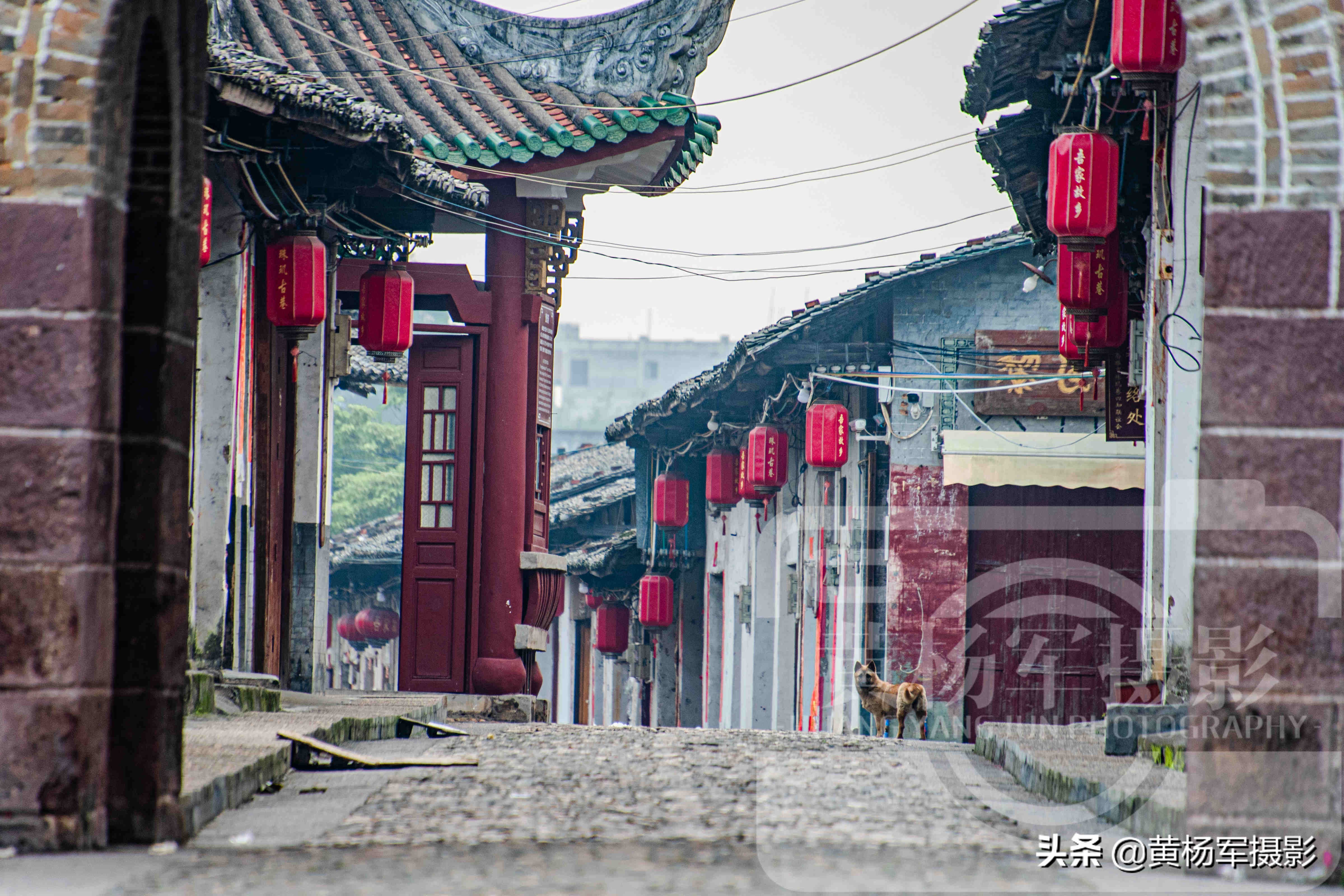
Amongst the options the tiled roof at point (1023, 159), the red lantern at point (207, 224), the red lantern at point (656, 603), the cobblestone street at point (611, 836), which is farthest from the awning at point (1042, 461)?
the red lantern at point (656, 603)

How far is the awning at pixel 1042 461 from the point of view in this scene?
14992 millimetres

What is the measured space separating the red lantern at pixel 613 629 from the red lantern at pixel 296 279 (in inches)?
686

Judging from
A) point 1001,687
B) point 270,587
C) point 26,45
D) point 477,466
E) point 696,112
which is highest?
point 696,112

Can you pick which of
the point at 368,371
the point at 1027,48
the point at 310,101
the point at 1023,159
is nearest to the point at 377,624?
the point at 368,371

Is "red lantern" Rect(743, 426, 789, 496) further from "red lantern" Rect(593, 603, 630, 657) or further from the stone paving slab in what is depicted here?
"red lantern" Rect(593, 603, 630, 657)

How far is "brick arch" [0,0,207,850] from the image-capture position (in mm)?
4258

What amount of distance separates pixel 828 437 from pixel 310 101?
7541 millimetres

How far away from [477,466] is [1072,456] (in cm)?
559

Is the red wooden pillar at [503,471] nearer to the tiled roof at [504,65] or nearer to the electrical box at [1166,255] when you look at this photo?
the tiled roof at [504,65]

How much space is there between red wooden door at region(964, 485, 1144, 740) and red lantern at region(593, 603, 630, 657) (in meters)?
12.3

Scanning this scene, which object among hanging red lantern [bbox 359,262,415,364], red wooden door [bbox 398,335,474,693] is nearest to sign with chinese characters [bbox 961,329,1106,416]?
red wooden door [bbox 398,335,474,693]

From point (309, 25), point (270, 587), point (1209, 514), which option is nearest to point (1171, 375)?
point (1209, 514)

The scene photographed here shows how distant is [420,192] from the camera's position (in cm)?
1178

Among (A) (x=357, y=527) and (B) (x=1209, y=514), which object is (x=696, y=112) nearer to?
(B) (x=1209, y=514)
